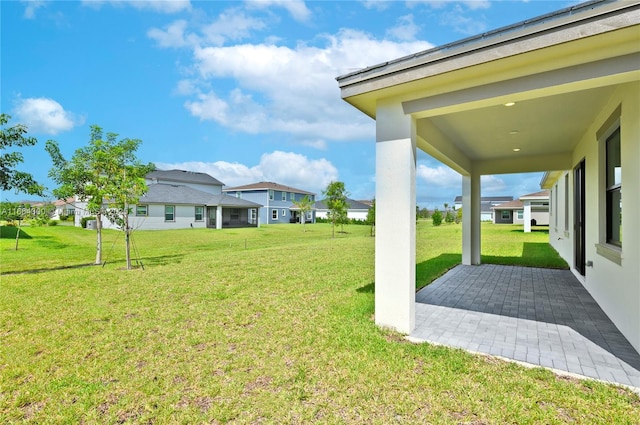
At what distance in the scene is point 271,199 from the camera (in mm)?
41281

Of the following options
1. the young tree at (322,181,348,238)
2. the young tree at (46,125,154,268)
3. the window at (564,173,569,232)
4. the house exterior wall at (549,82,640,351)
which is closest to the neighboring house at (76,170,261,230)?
the young tree at (322,181,348,238)

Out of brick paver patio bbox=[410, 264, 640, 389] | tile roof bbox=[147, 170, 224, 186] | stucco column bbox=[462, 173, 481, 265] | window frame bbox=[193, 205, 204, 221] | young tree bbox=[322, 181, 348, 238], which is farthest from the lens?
tile roof bbox=[147, 170, 224, 186]

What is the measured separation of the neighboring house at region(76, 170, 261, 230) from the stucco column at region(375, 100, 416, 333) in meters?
22.9

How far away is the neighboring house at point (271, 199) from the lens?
40906mm

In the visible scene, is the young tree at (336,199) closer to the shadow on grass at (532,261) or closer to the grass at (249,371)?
the shadow on grass at (532,261)

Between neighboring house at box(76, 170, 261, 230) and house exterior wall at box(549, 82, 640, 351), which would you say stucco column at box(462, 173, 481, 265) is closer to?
house exterior wall at box(549, 82, 640, 351)

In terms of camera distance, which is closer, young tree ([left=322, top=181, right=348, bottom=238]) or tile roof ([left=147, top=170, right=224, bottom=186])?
young tree ([left=322, top=181, right=348, bottom=238])

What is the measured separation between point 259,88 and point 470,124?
11760mm

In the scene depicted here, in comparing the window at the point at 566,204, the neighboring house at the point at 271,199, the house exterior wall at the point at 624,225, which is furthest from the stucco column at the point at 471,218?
the neighboring house at the point at 271,199

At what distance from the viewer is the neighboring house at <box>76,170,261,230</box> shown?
26.5m

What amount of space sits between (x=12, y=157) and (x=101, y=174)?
2.43 m

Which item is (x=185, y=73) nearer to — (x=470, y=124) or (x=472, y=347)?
(x=470, y=124)

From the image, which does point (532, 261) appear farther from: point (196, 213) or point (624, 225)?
point (196, 213)

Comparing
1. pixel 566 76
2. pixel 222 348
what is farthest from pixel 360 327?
pixel 566 76
